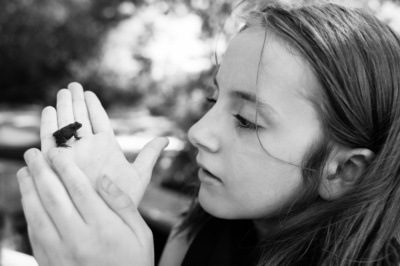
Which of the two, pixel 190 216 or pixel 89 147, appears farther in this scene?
pixel 190 216

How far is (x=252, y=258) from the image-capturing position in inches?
74.4

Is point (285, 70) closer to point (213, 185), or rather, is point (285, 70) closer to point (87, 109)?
point (213, 185)

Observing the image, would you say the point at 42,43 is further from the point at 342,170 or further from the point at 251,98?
the point at 342,170

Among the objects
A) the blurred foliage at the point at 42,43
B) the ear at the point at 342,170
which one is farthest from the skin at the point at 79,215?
the blurred foliage at the point at 42,43

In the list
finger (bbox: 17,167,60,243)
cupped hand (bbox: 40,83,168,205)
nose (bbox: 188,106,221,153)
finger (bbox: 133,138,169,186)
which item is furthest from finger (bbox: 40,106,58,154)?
nose (bbox: 188,106,221,153)

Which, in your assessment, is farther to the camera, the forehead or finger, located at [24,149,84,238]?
the forehead

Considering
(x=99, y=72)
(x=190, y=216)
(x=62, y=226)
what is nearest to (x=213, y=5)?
(x=190, y=216)

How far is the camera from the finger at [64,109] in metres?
1.79

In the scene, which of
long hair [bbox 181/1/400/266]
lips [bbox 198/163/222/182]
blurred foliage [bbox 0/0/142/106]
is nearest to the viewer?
long hair [bbox 181/1/400/266]

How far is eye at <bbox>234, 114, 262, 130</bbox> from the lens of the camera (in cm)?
168

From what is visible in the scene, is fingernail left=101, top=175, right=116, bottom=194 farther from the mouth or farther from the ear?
the ear

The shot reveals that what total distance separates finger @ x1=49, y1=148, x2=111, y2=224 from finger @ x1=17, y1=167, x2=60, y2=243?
10 cm

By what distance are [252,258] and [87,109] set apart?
934mm

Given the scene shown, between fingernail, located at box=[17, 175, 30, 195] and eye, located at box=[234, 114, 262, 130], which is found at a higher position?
eye, located at box=[234, 114, 262, 130]
